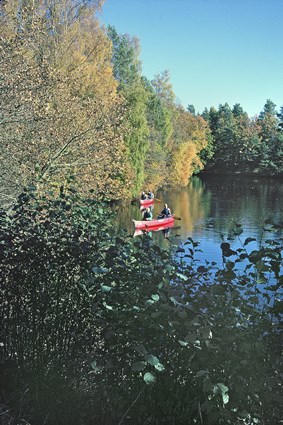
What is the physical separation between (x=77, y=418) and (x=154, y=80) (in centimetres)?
5011

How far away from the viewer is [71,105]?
1439 cm

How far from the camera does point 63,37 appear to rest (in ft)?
72.0

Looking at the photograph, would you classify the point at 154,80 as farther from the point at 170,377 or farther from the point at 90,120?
the point at 170,377

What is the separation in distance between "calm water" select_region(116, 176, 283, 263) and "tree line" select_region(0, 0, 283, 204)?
128 inches

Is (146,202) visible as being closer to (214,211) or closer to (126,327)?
(214,211)

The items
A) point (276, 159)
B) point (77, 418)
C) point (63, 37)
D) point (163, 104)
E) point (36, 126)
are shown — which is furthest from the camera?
point (276, 159)

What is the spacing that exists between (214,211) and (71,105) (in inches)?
1038

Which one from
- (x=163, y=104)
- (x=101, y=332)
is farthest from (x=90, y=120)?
(x=163, y=104)

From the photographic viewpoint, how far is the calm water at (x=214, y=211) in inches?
1007

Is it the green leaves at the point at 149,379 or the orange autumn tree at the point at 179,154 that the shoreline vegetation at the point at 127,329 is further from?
the orange autumn tree at the point at 179,154

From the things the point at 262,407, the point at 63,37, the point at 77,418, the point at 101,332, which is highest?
the point at 63,37

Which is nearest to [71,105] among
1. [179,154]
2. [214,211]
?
[214,211]

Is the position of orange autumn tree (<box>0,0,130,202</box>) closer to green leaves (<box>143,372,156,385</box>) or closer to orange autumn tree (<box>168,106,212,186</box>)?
green leaves (<box>143,372,156,385</box>)

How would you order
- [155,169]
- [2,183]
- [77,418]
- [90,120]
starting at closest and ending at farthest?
[77,418]
[2,183]
[90,120]
[155,169]
